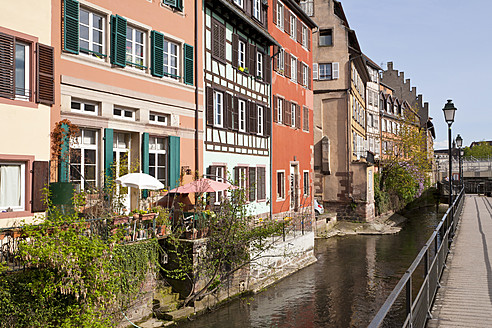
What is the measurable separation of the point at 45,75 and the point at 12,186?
260 cm

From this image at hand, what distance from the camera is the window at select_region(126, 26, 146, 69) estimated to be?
1360 cm

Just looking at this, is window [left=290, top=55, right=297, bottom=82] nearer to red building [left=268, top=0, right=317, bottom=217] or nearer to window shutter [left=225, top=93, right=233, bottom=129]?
red building [left=268, top=0, right=317, bottom=217]

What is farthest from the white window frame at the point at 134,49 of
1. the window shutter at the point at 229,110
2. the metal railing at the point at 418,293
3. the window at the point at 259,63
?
the metal railing at the point at 418,293

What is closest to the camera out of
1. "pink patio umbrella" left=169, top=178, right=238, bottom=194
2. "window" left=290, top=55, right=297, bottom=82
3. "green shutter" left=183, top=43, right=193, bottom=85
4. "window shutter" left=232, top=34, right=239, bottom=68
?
"pink patio umbrella" left=169, top=178, right=238, bottom=194

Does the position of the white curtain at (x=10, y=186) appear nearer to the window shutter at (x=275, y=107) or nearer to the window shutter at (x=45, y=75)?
the window shutter at (x=45, y=75)

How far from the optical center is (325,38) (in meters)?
34.0

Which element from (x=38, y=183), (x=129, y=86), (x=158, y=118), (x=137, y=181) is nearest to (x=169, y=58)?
(x=158, y=118)

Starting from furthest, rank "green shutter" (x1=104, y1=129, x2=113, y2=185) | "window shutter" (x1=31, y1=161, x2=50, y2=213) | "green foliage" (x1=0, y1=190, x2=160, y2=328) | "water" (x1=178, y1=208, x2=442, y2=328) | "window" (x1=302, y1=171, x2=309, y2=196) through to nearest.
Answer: "window" (x1=302, y1=171, x2=309, y2=196) < "water" (x1=178, y1=208, x2=442, y2=328) < "green shutter" (x1=104, y1=129, x2=113, y2=185) < "window shutter" (x1=31, y1=161, x2=50, y2=213) < "green foliage" (x1=0, y1=190, x2=160, y2=328)

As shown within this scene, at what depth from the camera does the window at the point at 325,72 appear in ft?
110

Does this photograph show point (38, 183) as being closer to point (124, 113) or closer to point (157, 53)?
point (124, 113)

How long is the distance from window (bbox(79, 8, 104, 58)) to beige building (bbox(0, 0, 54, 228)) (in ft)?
3.72

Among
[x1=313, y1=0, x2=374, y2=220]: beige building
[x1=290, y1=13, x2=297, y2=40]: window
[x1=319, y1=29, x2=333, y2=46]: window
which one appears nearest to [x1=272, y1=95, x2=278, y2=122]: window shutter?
[x1=290, y1=13, x2=297, y2=40]: window

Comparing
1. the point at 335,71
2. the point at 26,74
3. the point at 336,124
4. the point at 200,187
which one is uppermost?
the point at 335,71

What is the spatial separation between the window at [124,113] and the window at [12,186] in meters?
3.35
